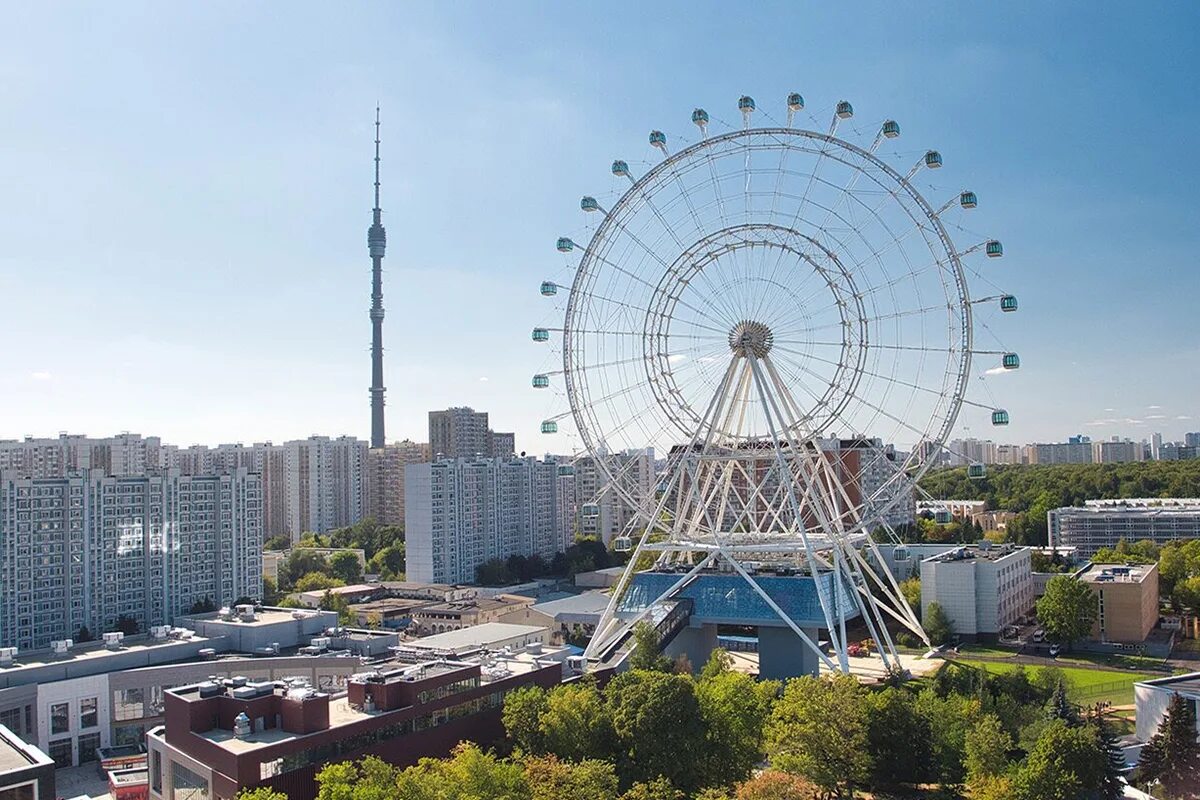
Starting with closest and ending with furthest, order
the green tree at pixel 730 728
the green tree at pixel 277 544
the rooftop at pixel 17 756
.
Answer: the rooftop at pixel 17 756, the green tree at pixel 730 728, the green tree at pixel 277 544

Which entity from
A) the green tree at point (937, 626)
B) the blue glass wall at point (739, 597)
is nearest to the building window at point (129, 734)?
the blue glass wall at point (739, 597)

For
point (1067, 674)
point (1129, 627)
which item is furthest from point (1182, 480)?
point (1067, 674)

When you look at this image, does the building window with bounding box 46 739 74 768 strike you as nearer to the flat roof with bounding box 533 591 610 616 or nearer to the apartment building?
the flat roof with bounding box 533 591 610 616

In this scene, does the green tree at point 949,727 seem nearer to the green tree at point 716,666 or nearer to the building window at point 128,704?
the green tree at point 716,666

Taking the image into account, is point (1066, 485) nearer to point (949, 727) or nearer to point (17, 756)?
point (949, 727)

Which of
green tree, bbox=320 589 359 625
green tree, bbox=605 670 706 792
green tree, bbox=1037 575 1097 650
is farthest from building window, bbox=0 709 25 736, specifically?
green tree, bbox=1037 575 1097 650

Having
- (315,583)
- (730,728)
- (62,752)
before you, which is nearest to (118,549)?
(315,583)
